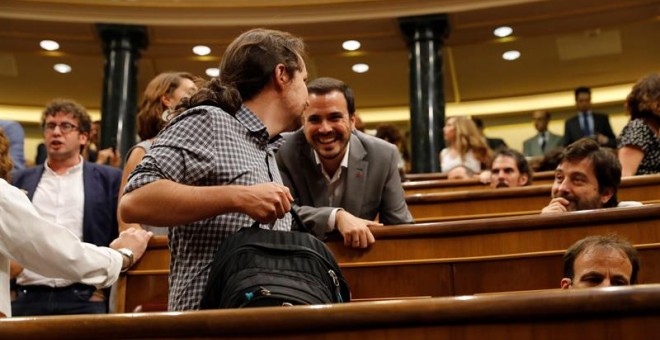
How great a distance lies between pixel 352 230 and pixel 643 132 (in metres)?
1.72

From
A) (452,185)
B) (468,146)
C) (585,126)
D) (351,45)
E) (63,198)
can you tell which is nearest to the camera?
(63,198)

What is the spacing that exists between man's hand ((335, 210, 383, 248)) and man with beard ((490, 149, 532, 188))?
196cm

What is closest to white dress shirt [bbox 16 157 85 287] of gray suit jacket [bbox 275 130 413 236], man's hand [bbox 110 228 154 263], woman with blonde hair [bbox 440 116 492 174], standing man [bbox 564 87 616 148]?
man's hand [bbox 110 228 154 263]

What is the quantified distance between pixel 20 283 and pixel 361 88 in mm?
7679

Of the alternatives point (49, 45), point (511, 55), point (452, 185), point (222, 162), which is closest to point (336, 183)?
point (222, 162)

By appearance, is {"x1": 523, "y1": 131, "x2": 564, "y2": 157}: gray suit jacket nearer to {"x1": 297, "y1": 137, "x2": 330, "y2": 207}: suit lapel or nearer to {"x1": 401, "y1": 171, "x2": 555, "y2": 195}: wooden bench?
{"x1": 401, "y1": 171, "x2": 555, "y2": 195}: wooden bench

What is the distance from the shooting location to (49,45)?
8.42 metres

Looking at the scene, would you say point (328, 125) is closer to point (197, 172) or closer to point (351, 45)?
point (197, 172)

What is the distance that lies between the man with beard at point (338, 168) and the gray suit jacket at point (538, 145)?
5545 millimetres

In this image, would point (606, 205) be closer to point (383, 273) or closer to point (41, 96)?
point (383, 273)

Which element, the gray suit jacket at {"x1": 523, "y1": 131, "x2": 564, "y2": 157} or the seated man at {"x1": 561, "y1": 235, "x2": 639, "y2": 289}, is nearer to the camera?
the seated man at {"x1": 561, "y1": 235, "x2": 639, "y2": 289}

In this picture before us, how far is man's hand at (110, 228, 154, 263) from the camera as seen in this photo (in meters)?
2.49

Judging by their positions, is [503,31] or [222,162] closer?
[222,162]

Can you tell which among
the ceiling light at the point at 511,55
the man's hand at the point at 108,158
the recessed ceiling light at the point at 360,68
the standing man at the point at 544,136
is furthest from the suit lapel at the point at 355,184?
the recessed ceiling light at the point at 360,68
